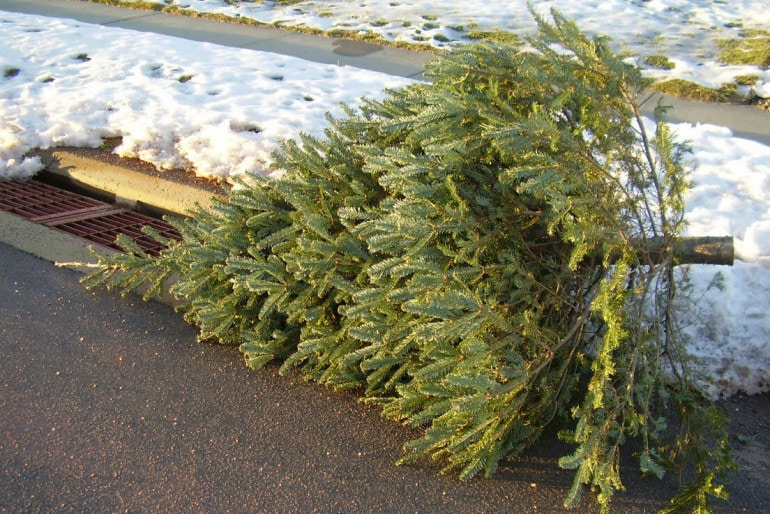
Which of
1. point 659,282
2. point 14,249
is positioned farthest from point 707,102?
point 14,249

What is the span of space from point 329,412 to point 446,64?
1.68m

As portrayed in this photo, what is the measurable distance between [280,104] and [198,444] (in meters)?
4.16

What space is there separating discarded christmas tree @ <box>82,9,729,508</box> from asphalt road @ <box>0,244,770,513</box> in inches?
5.1

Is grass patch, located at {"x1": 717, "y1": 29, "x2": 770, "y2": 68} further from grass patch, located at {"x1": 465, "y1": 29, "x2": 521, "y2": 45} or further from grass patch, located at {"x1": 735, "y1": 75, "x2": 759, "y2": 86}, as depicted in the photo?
grass patch, located at {"x1": 465, "y1": 29, "x2": 521, "y2": 45}

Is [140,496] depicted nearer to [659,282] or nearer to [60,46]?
[659,282]

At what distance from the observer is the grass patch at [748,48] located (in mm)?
8078

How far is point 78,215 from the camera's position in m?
5.54

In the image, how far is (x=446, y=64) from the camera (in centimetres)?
338

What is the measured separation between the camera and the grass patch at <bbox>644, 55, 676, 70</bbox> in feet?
26.6

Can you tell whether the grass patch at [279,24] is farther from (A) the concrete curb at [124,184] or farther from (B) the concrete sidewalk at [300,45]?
(A) the concrete curb at [124,184]

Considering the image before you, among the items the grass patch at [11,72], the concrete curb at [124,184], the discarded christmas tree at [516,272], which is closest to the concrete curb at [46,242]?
the concrete curb at [124,184]

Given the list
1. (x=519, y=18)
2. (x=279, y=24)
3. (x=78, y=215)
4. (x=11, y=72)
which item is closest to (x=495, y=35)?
(x=519, y=18)

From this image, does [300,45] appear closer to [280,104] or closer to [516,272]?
[280,104]

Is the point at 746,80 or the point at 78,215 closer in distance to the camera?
the point at 78,215
